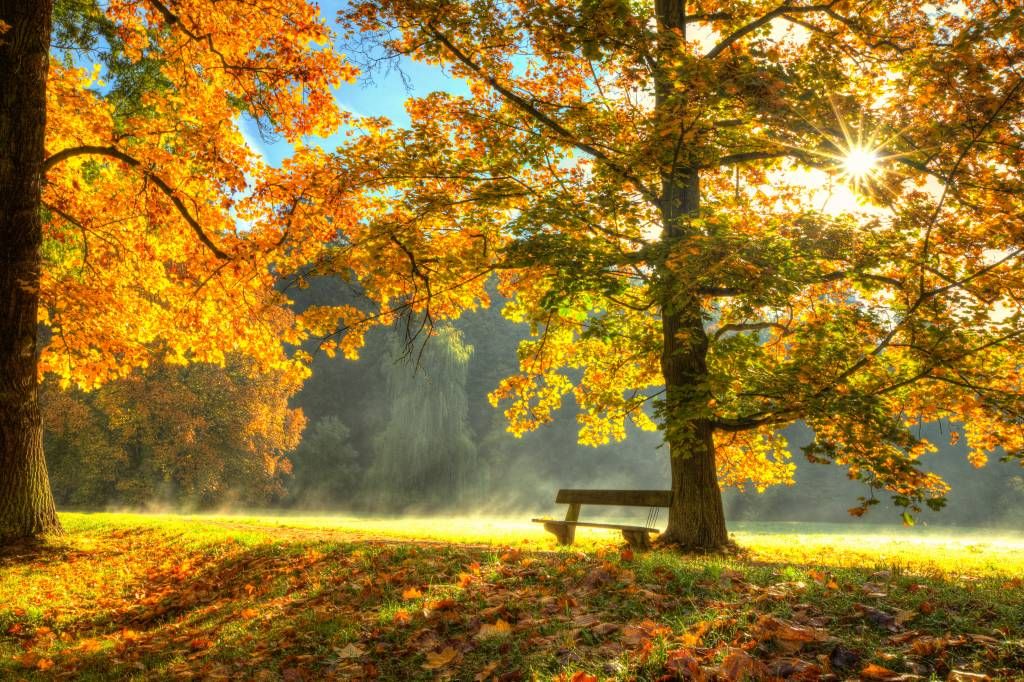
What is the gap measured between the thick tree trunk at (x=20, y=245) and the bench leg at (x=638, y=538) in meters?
8.19

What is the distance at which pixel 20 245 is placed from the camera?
358 inches

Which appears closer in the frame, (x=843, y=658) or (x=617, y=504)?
(x=843, y=658)

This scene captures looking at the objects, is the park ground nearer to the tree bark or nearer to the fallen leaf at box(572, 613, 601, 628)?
the fallen leaf at box(572, 613, 601, 628)

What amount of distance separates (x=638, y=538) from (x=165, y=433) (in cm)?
2497

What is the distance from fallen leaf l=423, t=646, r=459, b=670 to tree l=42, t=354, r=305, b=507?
2328cm

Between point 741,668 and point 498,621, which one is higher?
point 741,668

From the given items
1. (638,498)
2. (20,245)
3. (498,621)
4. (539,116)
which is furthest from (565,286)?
(20,245)

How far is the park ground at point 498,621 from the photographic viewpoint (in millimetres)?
3160

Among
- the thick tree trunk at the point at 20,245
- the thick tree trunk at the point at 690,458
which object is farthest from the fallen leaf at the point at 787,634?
the thick tree trunk at the point at 20,245

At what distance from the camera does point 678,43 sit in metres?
7.17

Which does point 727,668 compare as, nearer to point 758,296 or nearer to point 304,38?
point 758,296

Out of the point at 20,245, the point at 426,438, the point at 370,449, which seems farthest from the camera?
the point at 370,449

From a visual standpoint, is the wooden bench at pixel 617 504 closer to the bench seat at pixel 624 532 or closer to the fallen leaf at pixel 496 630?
the bench seat at pixel 624 532

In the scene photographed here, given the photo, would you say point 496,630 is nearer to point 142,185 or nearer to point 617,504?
point 617,504
